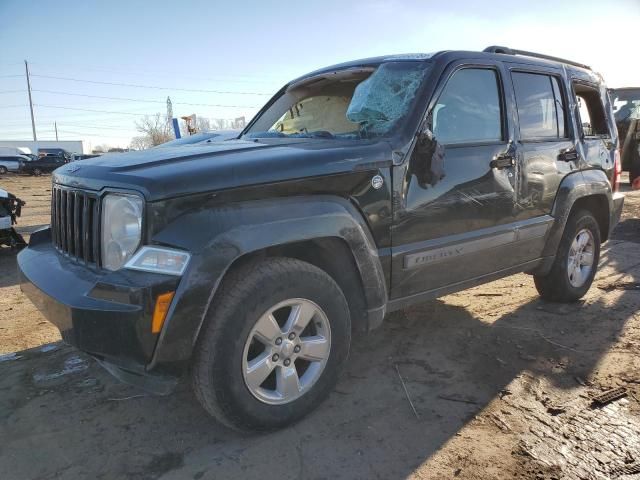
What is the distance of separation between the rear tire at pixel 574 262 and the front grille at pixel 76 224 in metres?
3.64

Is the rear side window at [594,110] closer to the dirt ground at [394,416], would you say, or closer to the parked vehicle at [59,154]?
the dirt ground at [394,416]

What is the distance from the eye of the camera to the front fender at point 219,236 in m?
2.09

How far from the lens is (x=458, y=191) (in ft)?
10.1

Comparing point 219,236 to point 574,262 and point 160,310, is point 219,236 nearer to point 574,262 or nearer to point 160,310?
point 160,310

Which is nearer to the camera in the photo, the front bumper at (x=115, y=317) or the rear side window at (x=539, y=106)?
the front bumper at (x=115, y=317)

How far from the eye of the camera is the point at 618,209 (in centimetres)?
472

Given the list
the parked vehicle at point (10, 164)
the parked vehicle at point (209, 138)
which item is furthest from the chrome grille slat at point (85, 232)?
the parked vehicle at point (10, 164)

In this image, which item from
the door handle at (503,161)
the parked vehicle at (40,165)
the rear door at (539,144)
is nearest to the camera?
the door handle at (503,161)

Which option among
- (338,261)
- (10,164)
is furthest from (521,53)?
(10,164)

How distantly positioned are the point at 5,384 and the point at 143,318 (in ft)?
5.67

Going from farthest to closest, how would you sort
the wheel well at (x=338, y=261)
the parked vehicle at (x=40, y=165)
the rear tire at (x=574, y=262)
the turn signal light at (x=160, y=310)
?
the parked vehicle at (x=40, y=165) < the rear tire at (x=574, y=262) < the wheel well at (x=338, y=261) < the turn signal light at (x=160, y=310)

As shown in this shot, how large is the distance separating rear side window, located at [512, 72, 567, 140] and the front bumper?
9.49 feet

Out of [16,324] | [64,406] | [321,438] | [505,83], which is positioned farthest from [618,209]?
[16,324]

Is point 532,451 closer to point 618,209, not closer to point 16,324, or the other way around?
point 618,209
